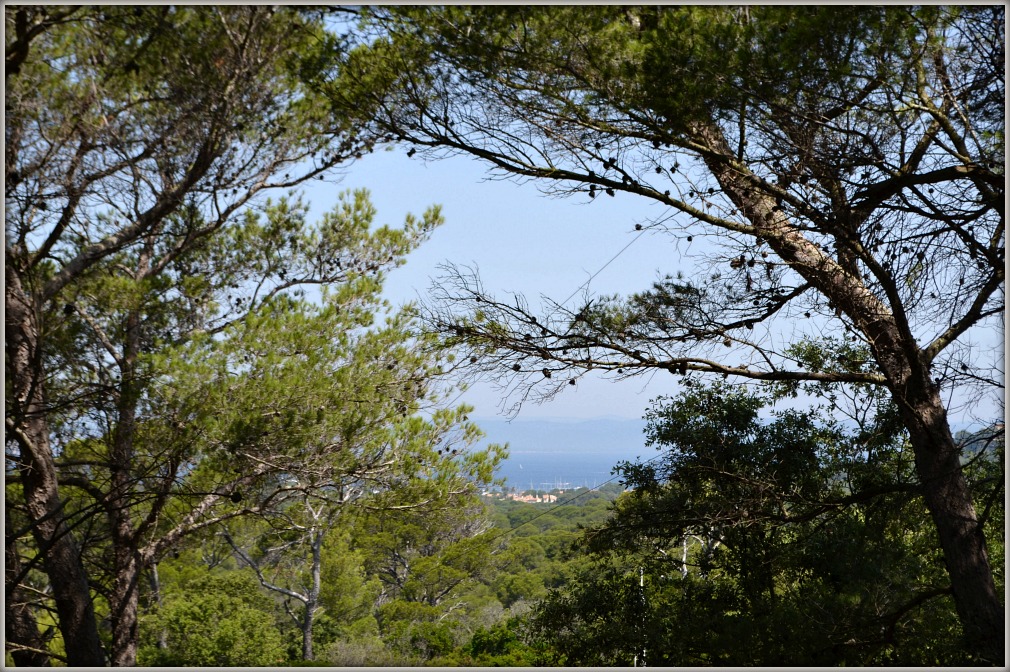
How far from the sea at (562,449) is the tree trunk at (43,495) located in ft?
4.82

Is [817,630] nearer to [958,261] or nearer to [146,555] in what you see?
[958,261]

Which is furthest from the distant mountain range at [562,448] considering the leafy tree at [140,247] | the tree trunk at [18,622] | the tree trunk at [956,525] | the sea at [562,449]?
the tree trunk at [18,622]

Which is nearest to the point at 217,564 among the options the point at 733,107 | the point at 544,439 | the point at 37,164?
the point at 544,439

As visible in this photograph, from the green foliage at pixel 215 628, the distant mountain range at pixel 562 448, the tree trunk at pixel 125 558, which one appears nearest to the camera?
the tree trunk at pixel 125 558

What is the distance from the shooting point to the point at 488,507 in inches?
202

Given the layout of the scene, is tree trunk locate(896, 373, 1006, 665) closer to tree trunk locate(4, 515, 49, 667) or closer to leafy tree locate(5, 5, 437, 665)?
leafy tree locate(5, 5, 437, 665)

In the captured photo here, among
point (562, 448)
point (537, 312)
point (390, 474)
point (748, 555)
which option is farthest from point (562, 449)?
point (537, 312)

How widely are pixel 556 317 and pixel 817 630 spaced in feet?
5.10

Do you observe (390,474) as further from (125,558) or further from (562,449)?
(562,449)

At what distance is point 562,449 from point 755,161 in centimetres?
583

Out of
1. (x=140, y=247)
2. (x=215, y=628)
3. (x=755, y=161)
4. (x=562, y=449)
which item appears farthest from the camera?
(x=562, y=449)

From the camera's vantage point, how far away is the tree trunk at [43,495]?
2225 millimetres

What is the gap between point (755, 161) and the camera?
1992mm

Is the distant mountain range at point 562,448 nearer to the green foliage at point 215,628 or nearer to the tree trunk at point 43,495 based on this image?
the tree trunk at point 43,495
